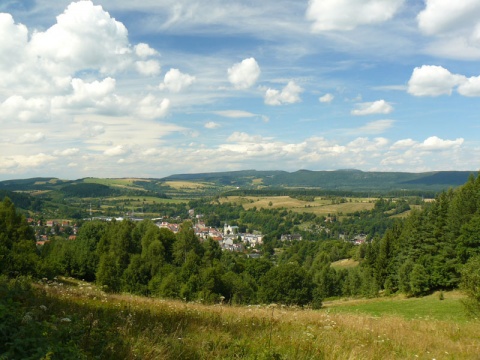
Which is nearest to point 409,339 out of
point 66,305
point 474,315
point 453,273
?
point 66,305

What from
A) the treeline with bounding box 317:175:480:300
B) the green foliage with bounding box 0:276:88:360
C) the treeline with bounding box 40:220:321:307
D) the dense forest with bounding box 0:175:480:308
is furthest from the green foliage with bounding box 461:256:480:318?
the treeline with bounding box 40:220:321:307

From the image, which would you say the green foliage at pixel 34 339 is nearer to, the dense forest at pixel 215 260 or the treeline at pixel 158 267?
the dense forest at pixel 215 260

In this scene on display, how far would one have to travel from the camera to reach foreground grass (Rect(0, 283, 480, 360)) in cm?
449

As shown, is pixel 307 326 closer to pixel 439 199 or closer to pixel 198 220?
pixel 439 199

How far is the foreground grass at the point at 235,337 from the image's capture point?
449cm

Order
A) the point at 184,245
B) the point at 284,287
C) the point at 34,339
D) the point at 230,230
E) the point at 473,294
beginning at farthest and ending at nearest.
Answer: the point at 230,230 → the point at 184,245 → the point at 284,287 → the point at 473,294 → the point at 34,339

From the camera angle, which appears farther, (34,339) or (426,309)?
(426,309)

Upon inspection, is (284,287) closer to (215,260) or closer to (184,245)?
(215,260)

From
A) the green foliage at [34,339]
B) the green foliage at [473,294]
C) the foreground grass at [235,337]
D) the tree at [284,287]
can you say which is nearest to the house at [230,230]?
the tree at [284,287]

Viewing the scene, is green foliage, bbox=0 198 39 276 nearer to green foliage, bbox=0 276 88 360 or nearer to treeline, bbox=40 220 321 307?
treeline, bbox=40 220 321 307

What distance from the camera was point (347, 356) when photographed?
5.25 metres

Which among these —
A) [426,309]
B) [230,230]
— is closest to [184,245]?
[426,309]

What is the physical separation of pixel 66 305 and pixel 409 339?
6.80 metres

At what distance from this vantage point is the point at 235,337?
5.82m
